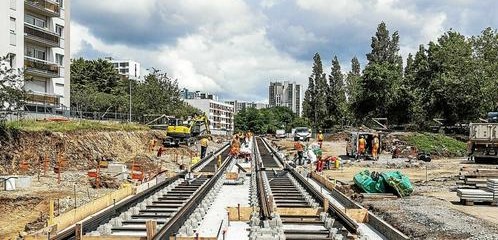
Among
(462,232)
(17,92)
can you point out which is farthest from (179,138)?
(462,232)

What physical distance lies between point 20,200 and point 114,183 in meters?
4.18

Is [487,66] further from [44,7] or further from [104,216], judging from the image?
[104,216]

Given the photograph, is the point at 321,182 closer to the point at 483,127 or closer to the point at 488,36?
the point at 483,127

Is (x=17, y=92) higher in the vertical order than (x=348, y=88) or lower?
lower

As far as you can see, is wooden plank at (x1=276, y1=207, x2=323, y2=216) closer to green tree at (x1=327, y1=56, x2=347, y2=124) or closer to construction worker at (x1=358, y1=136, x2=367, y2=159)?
construction worker at (x1=358, y1=136, x2=367, y2=159)

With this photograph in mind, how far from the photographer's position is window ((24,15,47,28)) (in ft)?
140

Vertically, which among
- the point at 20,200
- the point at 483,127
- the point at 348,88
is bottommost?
the point at 20,200

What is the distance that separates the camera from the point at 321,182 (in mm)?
19750

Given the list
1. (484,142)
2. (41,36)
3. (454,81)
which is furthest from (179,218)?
(454,81)

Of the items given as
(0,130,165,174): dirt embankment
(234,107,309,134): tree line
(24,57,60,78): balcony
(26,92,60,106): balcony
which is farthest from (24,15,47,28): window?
(234,107,309,134): tree line

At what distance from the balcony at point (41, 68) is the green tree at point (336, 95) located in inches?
2175

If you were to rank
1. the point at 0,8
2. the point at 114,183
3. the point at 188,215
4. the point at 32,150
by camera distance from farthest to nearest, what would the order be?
the point at 0,8
the point at 32,150
the point at 114,183
the point at 188,215

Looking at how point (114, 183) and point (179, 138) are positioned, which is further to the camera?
point (179, 138)

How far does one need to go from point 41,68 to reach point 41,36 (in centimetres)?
259
